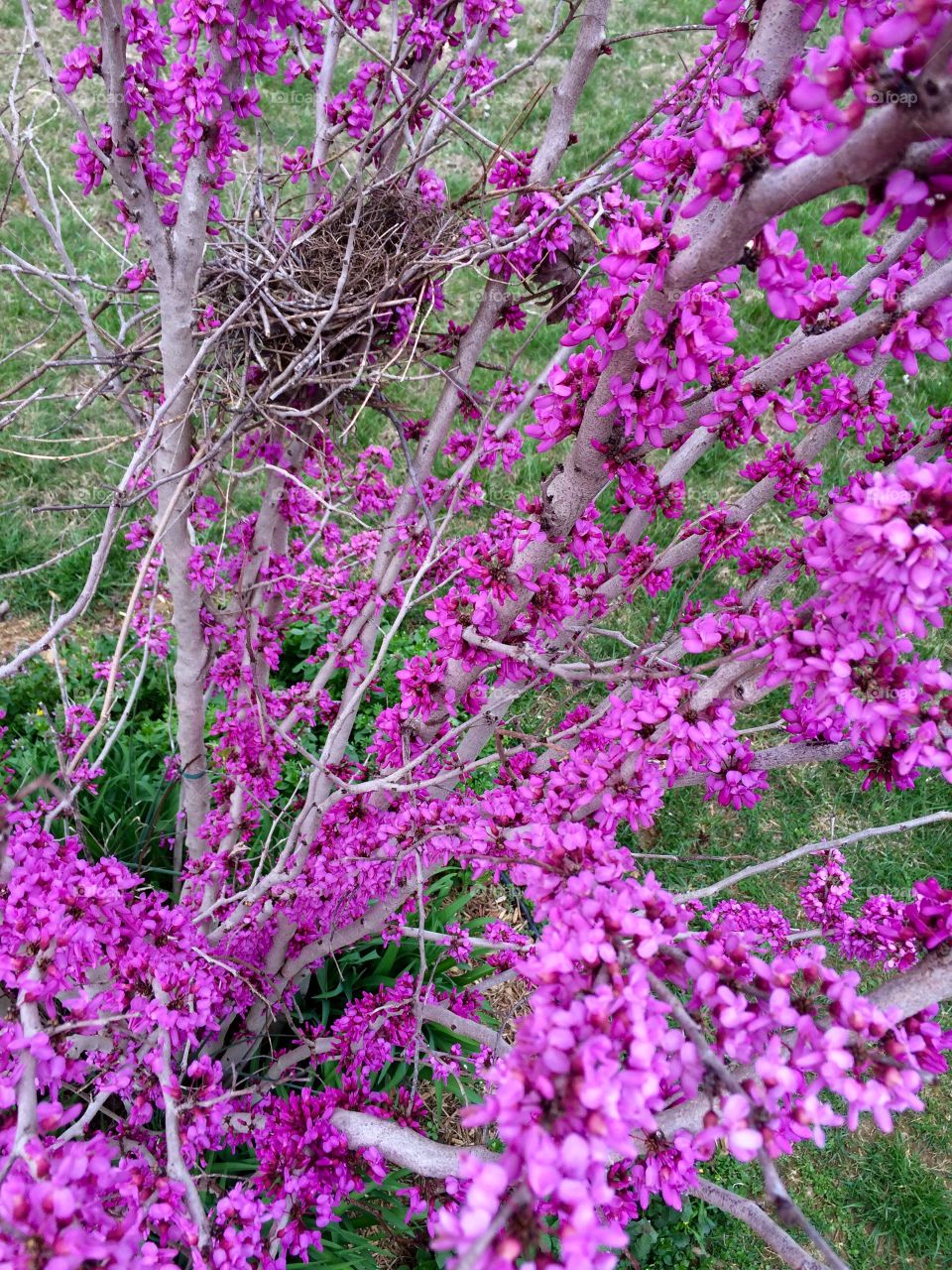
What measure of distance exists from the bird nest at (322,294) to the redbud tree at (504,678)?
2 centimetres

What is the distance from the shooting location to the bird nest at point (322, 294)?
203cm

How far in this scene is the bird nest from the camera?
203 cm

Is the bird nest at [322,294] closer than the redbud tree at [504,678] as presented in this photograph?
No

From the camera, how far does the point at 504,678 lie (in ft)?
5.43

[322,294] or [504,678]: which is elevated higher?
[322,294]

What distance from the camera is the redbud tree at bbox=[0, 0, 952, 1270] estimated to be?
2.93 ft

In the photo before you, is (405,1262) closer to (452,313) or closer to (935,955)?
(935,955)

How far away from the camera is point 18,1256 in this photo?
83 cm

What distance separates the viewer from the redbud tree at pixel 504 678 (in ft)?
2.93

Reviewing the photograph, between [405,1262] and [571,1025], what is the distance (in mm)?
2056

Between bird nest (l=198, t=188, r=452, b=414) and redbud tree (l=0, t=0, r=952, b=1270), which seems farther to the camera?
bird nest (l=198, t=188, r=452, b=414)

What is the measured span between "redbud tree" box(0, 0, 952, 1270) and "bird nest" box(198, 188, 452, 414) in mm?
17

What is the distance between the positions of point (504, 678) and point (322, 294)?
1182mm

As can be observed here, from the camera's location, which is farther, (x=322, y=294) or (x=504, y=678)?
(x=322, y=294)
